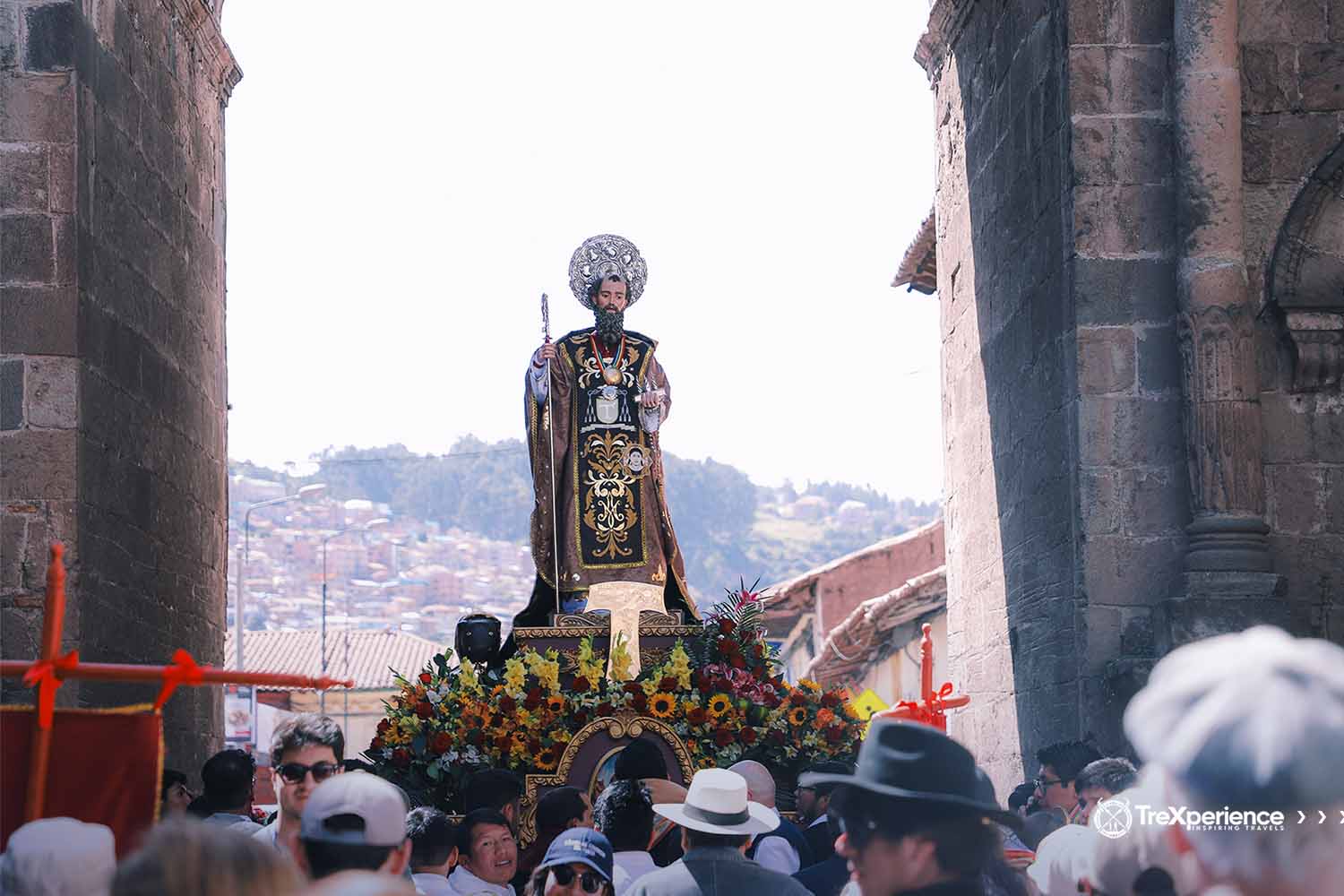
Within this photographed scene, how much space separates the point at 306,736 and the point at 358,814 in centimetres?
208

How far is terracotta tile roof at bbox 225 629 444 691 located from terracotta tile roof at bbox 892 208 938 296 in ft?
124

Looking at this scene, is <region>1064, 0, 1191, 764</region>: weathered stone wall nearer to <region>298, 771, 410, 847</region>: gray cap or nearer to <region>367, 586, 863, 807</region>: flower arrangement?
<region>367, 586, 863, 807</region>: flower arrangement

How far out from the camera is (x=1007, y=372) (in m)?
12.0

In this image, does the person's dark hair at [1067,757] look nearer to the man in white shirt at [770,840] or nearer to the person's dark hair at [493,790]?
the man in white shirt at [770,840]

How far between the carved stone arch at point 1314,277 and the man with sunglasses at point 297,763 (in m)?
6.02

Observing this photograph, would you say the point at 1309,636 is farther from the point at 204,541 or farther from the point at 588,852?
the point at 204,541

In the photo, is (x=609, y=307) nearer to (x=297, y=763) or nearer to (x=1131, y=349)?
(x=1131, y=349)

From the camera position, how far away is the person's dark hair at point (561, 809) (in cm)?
700

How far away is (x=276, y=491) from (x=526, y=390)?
5392 inches

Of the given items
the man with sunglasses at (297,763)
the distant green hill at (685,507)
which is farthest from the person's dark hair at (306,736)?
the distant green hill at (685,507)

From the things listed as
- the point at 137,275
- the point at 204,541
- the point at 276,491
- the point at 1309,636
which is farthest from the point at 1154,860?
the point at 276,491

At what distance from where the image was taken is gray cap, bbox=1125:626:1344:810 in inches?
95.5

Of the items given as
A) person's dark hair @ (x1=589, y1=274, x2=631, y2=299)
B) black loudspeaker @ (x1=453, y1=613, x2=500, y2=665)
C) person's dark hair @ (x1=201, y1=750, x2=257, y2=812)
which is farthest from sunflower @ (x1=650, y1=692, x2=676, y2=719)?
person's dark hair @ (x1=201, y1=750, x2=257, y2=812)

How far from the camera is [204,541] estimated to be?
1314cm
